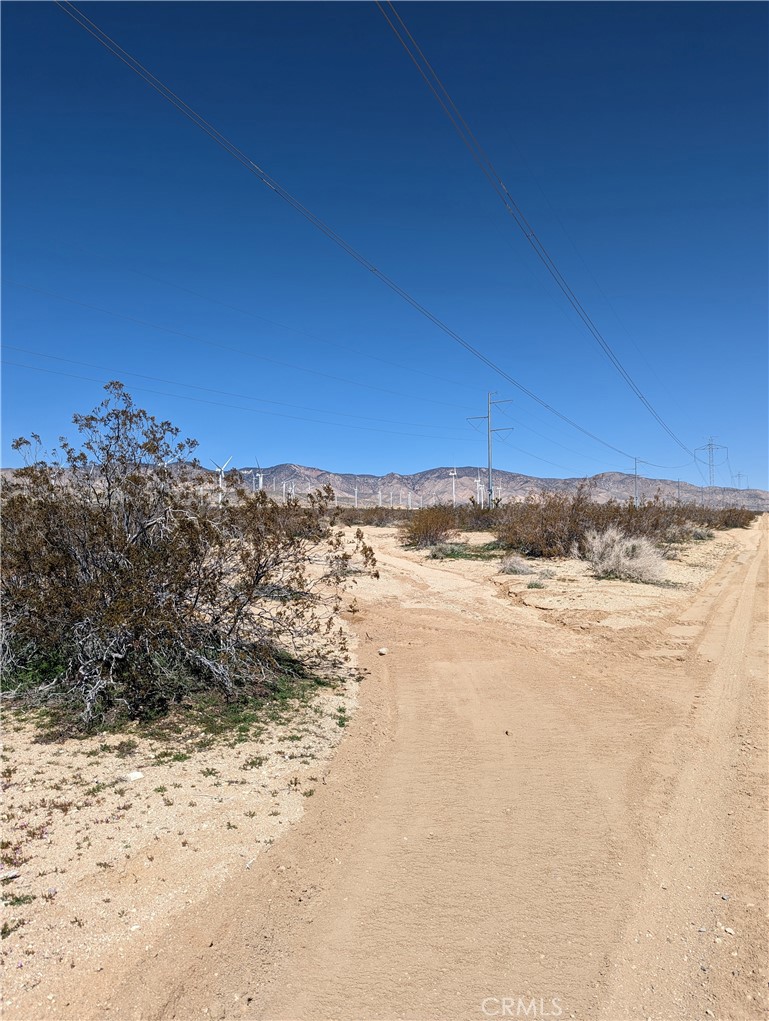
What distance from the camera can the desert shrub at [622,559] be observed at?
16.5 metres

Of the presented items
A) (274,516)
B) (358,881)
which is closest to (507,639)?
(274,516)

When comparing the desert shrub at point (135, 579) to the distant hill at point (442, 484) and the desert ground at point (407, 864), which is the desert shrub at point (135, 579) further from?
the distant hill at point (442, 484)

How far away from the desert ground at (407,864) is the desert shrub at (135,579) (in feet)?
2.62

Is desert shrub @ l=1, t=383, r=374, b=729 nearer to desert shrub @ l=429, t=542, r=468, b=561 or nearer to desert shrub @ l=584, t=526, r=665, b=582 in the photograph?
desert shrub @ l=584, t=526, r=665, b=582

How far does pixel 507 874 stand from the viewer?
146 inches

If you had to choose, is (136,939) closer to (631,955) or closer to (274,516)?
(631,955)

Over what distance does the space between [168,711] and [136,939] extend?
10.3ft

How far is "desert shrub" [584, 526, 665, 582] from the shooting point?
1655 cm

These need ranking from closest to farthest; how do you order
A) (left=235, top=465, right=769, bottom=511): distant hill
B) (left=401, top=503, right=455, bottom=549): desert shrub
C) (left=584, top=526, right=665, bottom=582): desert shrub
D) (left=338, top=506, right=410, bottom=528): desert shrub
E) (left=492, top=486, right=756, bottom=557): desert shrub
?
(left=584, top=526, right=665, bottom=582): desert shrub
(left=492, top=486, right=756, bottom=557): desert shrub
(left=401, top=503, right=455, bottom=549): desert shrub
(left=338, top=506, right=410, bottom=528): desert shrub
(left=235, top=465, right=769, bottom=511): distant hill

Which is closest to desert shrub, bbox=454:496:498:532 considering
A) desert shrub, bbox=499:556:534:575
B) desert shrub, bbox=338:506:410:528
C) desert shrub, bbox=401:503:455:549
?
desert shrub, bbox=401:503:455:549

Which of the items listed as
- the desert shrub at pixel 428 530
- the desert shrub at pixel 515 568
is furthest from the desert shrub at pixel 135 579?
the desert shrub at pixel 428 530


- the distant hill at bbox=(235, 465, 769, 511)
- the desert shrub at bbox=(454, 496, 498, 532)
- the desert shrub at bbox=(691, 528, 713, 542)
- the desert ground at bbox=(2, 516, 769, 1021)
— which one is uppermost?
the distant hill at bbox=(235, 465, 769, 511)

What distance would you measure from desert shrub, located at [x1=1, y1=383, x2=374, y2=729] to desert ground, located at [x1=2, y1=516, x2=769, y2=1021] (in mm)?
798

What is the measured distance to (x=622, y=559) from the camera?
17.0 metres
